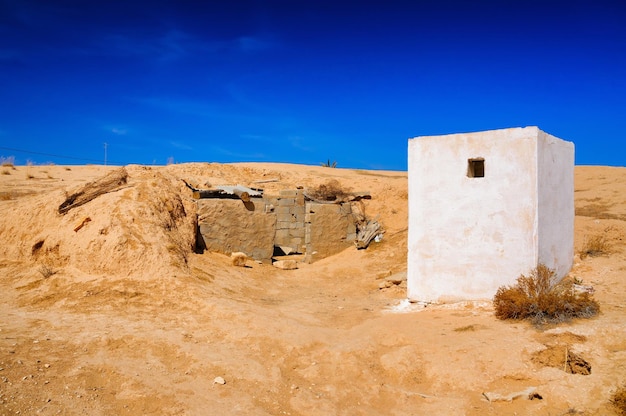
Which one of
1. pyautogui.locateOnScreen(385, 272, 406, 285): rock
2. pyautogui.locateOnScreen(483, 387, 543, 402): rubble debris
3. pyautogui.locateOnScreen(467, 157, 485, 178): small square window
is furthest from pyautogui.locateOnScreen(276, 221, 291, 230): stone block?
pyautogui.locateOnScreen(483, 387, 543, 402): rubble debris

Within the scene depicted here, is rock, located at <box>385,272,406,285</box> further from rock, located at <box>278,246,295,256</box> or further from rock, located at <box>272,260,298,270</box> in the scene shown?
rock, located at <box>278,246,295,256</box>

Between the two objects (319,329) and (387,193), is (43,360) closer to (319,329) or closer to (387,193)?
(319,329)

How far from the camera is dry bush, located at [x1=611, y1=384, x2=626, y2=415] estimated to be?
4.22 meters

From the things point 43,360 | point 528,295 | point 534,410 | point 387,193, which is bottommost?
point 534,410

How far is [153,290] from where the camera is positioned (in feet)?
25.7

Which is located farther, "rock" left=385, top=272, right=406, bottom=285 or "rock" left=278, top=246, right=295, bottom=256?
"rock" left=278, top=246, right=295, bottom=256

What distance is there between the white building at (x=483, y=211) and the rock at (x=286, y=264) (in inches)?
195

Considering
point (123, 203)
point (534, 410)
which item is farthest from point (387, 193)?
point (534, 410)


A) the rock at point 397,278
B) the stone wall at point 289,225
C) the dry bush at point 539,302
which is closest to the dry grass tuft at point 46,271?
the rock at point 397,278

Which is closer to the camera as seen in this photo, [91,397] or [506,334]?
[91,397]

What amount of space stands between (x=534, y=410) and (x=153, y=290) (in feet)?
20.1

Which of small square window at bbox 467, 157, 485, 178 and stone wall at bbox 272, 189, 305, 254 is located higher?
small square window at bbox 467, 157, 485, 178

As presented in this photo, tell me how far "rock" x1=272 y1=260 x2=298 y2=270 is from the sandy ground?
1.17 meters

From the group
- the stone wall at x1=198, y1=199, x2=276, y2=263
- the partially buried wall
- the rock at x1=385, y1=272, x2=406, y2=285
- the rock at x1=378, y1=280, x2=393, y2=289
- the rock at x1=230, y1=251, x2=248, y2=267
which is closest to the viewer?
the rock at x1=385, y1=272, x2=406, y2=285
